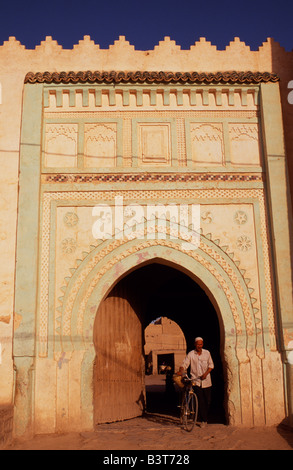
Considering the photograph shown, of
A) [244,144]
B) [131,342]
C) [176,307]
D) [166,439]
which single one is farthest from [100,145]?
[176,307]

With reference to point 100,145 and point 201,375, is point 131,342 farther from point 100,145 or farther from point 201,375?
point 100,145

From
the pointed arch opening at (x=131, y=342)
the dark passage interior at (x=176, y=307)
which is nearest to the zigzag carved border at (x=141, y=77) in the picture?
the pointed arch opening at (x=131, y=342)

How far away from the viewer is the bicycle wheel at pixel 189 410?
783 cm

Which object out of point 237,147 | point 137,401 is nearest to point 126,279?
point 137,401

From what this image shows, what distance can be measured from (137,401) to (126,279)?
2.35 metres

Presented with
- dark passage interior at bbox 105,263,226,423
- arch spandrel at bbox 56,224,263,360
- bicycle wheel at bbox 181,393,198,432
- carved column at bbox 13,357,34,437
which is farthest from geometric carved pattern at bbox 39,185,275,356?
bicycle wheel at bbox 181,393,198,432

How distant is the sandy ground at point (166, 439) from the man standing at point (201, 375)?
289mm

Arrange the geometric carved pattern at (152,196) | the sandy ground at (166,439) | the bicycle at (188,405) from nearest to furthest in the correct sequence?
1. the sandy ground at (166,439)
2. the bicycle at (188,405)
3. the geometric carved pattern at (152,196)

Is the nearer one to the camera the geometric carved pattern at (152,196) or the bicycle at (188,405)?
the bicycle at (188,405)

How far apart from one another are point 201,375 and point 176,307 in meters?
7.13

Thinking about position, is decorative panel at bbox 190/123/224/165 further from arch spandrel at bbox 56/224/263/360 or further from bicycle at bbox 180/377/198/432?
bicycle at bbox 180/377/198/432

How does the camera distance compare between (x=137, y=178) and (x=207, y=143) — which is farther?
(x=207, y=143)

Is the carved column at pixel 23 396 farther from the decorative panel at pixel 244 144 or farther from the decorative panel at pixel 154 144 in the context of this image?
the decorative panel at pixel 244 144

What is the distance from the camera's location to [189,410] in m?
8.03
